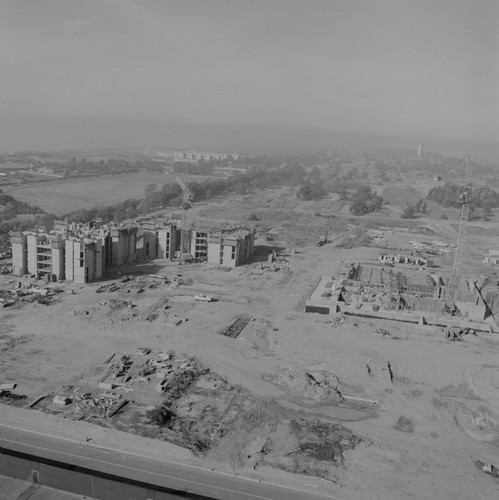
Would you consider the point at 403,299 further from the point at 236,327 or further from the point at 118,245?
the point at 118,245

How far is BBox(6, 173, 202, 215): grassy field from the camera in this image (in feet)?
126

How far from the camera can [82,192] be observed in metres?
44.5

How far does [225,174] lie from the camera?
62250mm

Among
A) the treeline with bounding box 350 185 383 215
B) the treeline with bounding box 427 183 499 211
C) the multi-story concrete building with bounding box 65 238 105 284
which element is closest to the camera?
the multi-story concrete building with bounding box 65 238 105 284

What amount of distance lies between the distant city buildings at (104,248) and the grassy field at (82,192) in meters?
14.5

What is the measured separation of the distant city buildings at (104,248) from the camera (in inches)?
720

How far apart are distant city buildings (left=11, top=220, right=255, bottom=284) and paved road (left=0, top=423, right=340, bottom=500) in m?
9.72

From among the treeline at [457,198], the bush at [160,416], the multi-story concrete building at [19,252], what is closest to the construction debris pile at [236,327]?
the bush at [160,416]

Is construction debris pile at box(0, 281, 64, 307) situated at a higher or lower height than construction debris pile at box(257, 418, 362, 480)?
higher

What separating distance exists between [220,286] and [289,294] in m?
2.48

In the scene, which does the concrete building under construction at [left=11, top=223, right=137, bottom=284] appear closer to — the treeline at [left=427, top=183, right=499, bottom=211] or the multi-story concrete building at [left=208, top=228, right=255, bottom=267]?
the multi-story concrete building at [left=208, top=228, right=255, bottom=267]

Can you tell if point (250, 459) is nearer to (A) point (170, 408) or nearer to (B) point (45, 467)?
(A) point (170, 408)

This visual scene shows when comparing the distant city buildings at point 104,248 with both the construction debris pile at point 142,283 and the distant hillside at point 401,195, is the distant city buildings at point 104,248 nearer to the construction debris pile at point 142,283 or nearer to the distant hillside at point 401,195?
the construction debris pile at point 142,283

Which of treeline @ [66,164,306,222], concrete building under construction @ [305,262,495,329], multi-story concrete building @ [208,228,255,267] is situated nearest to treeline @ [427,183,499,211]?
treeline @ [66,164,306,222]
